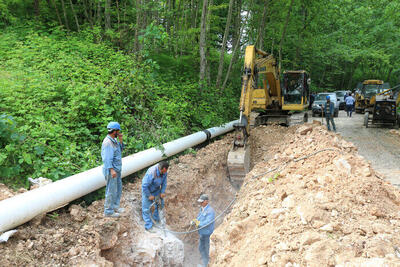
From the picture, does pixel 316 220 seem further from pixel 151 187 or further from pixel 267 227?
pixel 151 187

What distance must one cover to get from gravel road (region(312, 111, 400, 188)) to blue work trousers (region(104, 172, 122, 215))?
586 cm

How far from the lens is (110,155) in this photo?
4.41 meters

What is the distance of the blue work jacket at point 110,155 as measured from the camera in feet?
14.4

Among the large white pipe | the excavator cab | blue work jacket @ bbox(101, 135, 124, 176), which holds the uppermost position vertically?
the excavator cab

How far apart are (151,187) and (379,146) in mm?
8622

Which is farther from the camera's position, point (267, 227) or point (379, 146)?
A: point (379, 146)

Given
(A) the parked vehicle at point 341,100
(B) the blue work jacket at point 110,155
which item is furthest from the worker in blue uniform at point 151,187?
(A) the parked vehicle at point 341,100

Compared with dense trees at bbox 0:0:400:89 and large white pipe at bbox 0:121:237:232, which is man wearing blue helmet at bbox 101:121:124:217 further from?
dense trees at bbox 0:0:400:89

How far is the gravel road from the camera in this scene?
286 inches

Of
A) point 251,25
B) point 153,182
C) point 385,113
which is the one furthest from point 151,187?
point 251,25

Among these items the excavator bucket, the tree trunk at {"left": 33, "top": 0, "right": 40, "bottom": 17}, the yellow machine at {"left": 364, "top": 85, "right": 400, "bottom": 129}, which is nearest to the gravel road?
the yellow machine at {"left": 364, "top": 85, "right": 400, "bottom": 129}

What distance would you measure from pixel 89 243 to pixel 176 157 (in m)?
4.05

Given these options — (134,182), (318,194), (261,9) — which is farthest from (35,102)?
(261,9)

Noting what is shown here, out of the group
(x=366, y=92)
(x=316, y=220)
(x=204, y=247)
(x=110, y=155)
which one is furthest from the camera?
(x=366, y=92)
